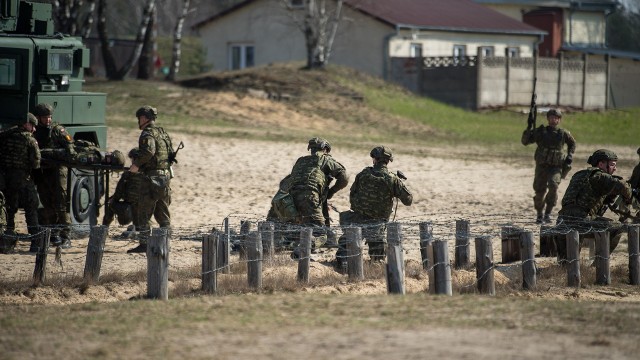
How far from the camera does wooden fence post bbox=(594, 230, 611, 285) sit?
1534 cm

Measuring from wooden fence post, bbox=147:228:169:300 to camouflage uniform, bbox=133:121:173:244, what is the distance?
391 cm

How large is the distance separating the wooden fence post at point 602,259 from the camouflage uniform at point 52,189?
721cm

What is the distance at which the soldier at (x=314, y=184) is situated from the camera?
1631 centimetres

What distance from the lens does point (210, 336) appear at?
10.4m

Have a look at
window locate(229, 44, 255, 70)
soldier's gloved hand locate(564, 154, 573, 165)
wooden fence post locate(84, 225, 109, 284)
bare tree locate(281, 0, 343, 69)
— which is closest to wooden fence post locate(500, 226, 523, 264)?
soldier's gloved hand locate(564, 154, 573, 165)

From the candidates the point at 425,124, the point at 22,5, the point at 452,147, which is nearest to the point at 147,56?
the point at 425,124

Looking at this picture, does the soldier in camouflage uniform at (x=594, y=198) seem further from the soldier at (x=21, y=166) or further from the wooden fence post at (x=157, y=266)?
the soldier at (x=21, y=166)

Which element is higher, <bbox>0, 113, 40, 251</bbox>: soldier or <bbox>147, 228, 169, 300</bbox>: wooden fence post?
<bbox>0, 113, 40, 251</bbox>: soldier

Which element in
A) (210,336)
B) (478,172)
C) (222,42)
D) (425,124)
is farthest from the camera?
(222,42)

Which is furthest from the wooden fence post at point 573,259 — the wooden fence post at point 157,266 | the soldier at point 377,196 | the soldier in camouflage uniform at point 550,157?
the soldier in camouflage uniform at point 550,157

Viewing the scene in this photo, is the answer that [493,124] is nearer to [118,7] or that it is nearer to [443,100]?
[443,100]

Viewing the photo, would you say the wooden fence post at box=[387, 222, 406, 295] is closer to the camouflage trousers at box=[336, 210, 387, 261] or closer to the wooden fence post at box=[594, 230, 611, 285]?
the camouflage trousers at box=[336, 210, 387, 261]

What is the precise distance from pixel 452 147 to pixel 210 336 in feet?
74.7

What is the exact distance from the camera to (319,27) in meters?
42.1
